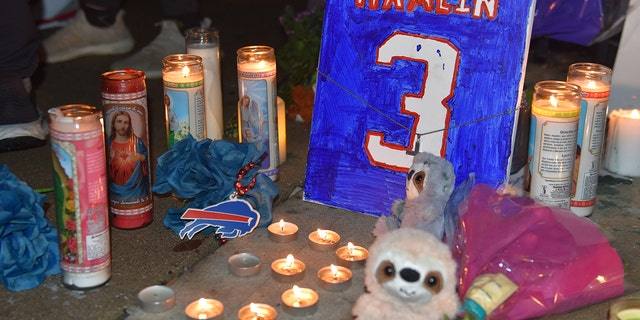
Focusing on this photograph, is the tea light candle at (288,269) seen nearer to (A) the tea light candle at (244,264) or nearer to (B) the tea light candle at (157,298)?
(A) the tea light candle at (244,264)

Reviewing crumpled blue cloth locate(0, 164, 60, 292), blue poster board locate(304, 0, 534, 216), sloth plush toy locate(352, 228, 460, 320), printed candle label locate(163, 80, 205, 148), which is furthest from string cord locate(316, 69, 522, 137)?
crumpled blue cloth locate(0, 164, 60, 292)

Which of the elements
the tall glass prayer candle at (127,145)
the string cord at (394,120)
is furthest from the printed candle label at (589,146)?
the tall glass prayer candle at (127,145)

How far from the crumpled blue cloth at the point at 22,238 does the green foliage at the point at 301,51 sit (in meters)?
1.42

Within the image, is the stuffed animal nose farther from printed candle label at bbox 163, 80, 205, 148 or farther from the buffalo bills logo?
printed candle label at bbox 163, 80, 205, 148

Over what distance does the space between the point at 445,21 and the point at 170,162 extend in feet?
2.93

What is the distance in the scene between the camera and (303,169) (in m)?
2.72

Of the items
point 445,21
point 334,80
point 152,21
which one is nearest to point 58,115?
point 334,80

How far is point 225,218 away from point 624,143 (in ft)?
4.61

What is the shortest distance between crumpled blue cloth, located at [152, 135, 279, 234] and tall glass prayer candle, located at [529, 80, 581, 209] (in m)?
0.80

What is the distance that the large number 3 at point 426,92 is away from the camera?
2.20 m

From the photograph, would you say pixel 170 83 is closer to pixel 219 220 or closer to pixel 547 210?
pixel 219 220

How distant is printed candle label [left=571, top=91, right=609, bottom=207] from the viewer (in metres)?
2.31

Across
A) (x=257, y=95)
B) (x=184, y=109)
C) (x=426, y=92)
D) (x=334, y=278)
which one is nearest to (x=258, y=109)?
(x=257, y=95)

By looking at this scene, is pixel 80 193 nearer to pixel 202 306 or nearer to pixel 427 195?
pixel 202 306
